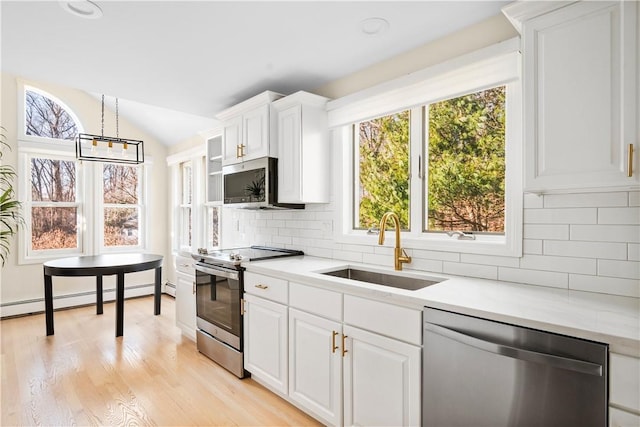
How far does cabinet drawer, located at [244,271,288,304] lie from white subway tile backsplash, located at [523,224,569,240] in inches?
57.1

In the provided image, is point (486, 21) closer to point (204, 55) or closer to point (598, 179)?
point (598, 179)

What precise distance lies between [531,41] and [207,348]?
316 cm

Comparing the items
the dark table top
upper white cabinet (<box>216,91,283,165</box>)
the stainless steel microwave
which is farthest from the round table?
upper white cabinet (<box>216,91,283,165</box>)

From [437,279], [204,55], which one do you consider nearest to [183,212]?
[204,55]

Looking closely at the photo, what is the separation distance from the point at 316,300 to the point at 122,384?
1.77 meters

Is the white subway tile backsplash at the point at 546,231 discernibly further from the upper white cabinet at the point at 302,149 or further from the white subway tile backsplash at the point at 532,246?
the upper white cabinet at the point at 302,149

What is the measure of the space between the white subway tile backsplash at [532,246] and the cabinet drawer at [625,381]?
2.53 ft

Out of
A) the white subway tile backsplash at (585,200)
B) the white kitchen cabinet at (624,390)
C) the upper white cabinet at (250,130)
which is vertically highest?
the upper white cabinet at (250,130)

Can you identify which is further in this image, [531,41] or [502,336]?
[531,41]

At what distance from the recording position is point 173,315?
4434 millimetres

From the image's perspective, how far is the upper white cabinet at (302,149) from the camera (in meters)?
2.77

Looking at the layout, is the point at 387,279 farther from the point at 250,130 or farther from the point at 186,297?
the point at 186,297

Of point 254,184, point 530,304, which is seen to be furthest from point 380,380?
point 254,184

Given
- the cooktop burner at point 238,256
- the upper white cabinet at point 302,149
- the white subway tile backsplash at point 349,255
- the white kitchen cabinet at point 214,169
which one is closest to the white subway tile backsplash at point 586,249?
the white subway tile backsplash at point 349,255
